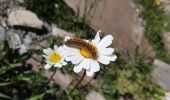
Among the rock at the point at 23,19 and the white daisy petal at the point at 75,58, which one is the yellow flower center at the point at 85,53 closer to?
the white daisy petal at the point at 75,58

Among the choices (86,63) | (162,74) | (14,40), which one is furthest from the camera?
(162,74)

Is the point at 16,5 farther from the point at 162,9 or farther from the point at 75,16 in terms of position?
the point at 162,9

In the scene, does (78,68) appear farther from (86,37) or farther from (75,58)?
(86,37)

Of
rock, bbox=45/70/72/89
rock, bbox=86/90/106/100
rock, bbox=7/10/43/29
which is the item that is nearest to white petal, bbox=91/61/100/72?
rock, bbox=45/70/72/89

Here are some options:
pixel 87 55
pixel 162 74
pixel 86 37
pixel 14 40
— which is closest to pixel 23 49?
pixel 14 40

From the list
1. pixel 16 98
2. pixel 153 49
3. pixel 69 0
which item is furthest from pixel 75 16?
pixel 16 98

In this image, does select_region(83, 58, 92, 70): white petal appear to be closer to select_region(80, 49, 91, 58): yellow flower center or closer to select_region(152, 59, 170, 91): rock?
select_region(80, 49, 91, 58): yellow flower center

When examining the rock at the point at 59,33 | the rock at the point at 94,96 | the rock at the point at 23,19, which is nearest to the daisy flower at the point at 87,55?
the rock at the point at 94,96
